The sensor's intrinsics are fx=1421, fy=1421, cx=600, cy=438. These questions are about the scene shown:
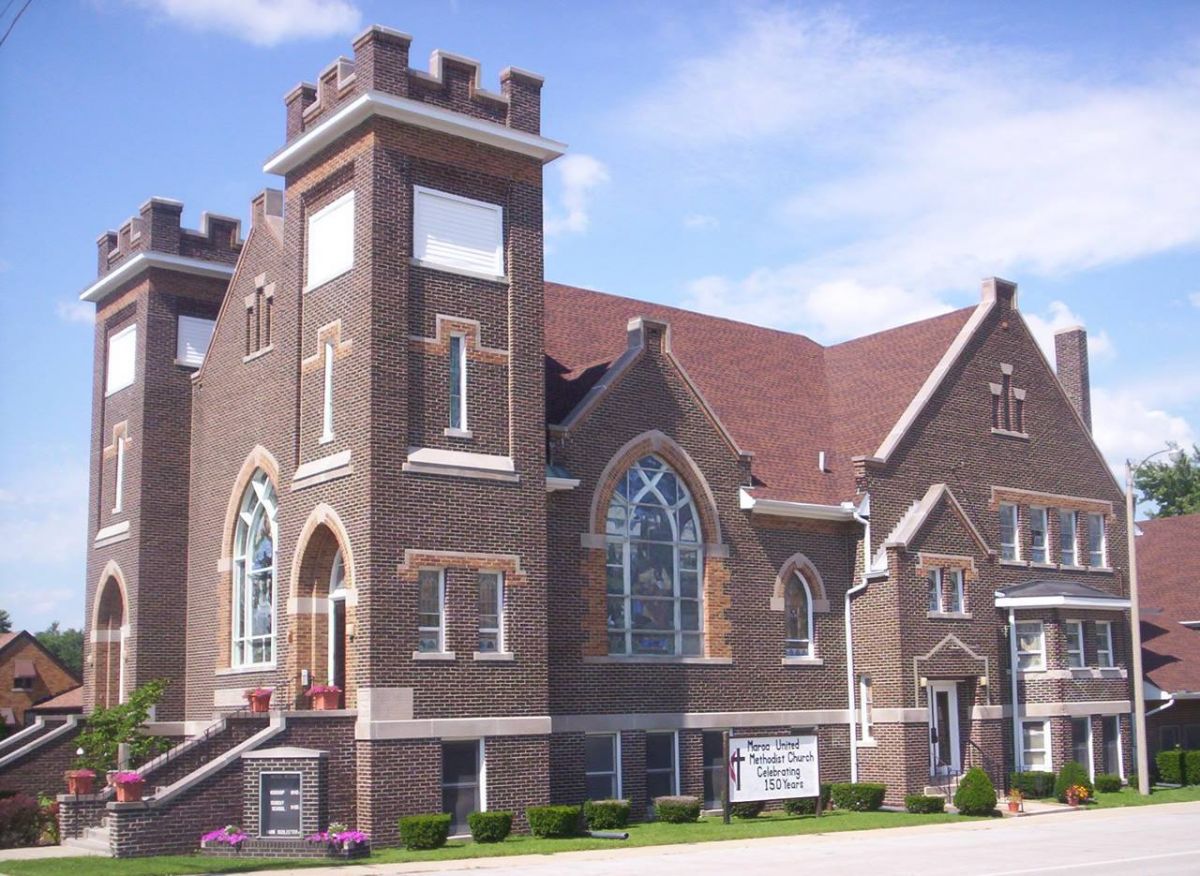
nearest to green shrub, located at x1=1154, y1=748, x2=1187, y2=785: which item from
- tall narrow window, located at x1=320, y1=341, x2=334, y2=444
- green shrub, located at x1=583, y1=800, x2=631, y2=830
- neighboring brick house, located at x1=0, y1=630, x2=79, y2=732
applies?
green shrub, located at x1=583, y1=800, x2=631, y2=830

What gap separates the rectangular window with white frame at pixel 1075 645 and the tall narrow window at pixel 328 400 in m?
19.7

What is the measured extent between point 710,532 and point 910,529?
514 cm

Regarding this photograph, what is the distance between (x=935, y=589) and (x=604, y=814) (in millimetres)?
11436

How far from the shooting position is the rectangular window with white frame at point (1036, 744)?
113 feet

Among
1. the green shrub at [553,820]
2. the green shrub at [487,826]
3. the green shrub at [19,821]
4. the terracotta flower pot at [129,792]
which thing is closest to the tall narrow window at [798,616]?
the green shrub at [553,820]

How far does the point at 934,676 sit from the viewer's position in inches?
1282

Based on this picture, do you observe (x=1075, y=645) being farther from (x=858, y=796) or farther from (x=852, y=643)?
(x=858, y=796)

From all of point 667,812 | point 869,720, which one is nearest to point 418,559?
point 667,812

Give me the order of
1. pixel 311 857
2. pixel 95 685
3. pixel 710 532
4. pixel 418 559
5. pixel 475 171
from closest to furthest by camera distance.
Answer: pixel 311 857
pixel 418 559
pixel 475 171
pixel 710 532
pixel 95 685

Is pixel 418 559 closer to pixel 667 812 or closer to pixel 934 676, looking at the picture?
pixel 667 812

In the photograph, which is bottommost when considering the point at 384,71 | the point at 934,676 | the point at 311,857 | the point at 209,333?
the point at 311,857

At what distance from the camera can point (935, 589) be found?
33438 millimetres

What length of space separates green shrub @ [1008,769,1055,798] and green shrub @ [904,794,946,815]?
3994 millimetres

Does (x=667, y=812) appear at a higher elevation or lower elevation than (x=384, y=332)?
lower
